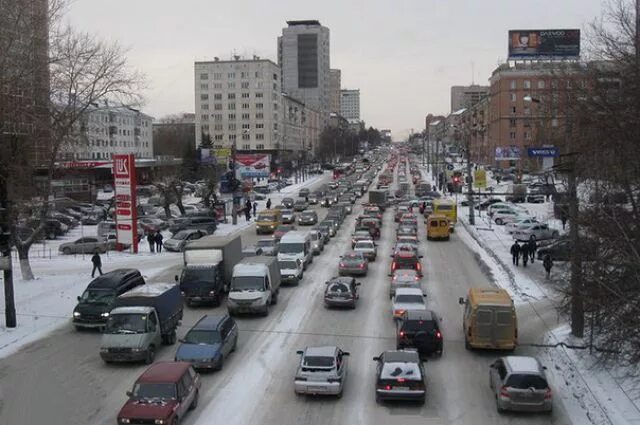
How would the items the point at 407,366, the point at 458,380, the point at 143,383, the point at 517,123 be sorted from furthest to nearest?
the point at 517,123, the point at 458,380, the point at 407,366, the point at 143,383

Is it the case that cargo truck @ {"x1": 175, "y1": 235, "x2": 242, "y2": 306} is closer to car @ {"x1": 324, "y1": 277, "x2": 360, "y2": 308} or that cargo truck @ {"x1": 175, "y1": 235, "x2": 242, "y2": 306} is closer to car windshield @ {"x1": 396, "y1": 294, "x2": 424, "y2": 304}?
car @ {"x1": 324, "y1": 277, "x2": 360, "y2": 308}

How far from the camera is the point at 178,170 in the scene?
65.5 metres

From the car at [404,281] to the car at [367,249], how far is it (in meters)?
8.73

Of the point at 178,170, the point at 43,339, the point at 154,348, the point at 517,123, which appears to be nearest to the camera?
the point at 154,348

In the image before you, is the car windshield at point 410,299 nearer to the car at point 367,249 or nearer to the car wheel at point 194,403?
the car wheel at point 194,403

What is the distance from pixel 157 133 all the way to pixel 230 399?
540 ft

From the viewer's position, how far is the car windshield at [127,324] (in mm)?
21406

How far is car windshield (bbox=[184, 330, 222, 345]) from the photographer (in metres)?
20.7

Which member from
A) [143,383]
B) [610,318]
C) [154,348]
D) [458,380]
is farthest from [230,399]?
[610,318]

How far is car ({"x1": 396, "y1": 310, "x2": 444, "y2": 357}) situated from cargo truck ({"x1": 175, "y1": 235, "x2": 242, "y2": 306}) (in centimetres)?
945

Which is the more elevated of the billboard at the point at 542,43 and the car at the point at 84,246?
the billboard at the point at 542,43

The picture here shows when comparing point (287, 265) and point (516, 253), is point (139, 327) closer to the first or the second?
point (287, 265)

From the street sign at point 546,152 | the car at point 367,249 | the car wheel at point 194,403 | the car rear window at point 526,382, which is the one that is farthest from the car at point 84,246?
the car rear window at point 526,382

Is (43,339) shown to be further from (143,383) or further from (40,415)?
(143,383)
